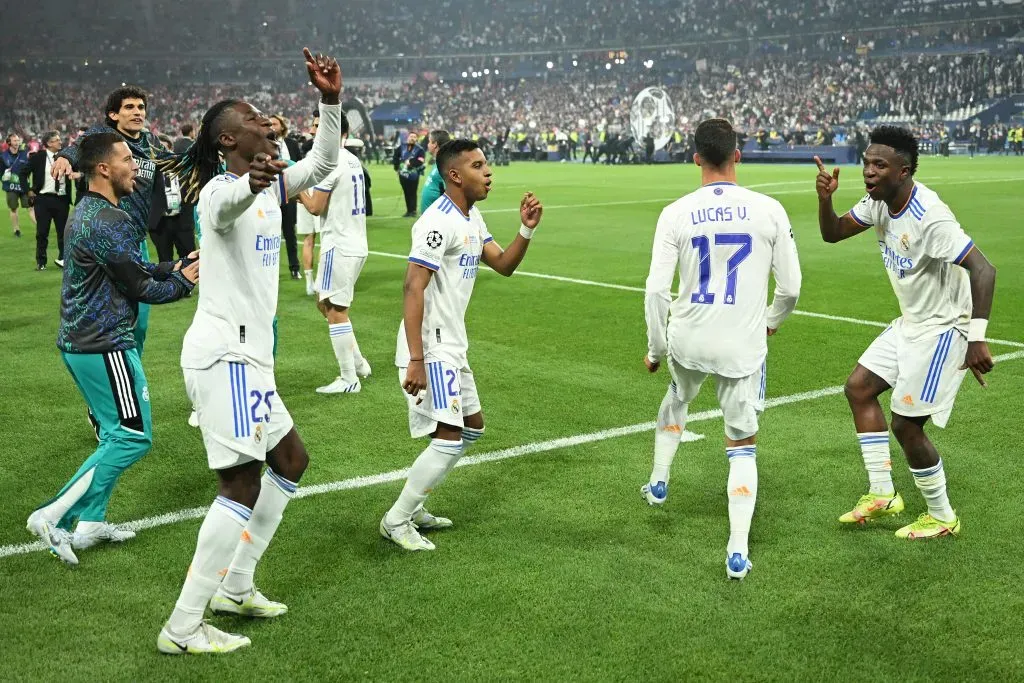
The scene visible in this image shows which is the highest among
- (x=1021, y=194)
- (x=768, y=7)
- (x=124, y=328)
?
(x=768, y=7)

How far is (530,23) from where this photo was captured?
9069 centimetres

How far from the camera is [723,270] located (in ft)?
17.1

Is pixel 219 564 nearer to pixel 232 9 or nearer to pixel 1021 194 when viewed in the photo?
pixel 1021 194

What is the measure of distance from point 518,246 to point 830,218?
1.82m

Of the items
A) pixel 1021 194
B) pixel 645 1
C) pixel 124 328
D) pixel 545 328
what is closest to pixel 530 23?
pixel 645 1

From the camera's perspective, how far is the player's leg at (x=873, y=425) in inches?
229

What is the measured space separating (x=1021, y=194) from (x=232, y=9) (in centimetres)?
7775

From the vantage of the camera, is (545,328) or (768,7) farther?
(768,7)

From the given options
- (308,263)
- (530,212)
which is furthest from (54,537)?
(308,263)

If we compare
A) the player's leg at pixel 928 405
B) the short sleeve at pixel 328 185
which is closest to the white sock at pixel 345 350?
the short sleeve at pixel 328 185

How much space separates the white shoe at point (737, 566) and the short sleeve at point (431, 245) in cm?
203

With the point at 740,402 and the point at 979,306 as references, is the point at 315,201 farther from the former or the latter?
the point at 979,306

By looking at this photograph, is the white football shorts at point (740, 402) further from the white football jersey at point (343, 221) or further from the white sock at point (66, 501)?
the white football jersey at point (343, 221)

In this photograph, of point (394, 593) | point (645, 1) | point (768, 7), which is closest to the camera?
point (394, 593)
